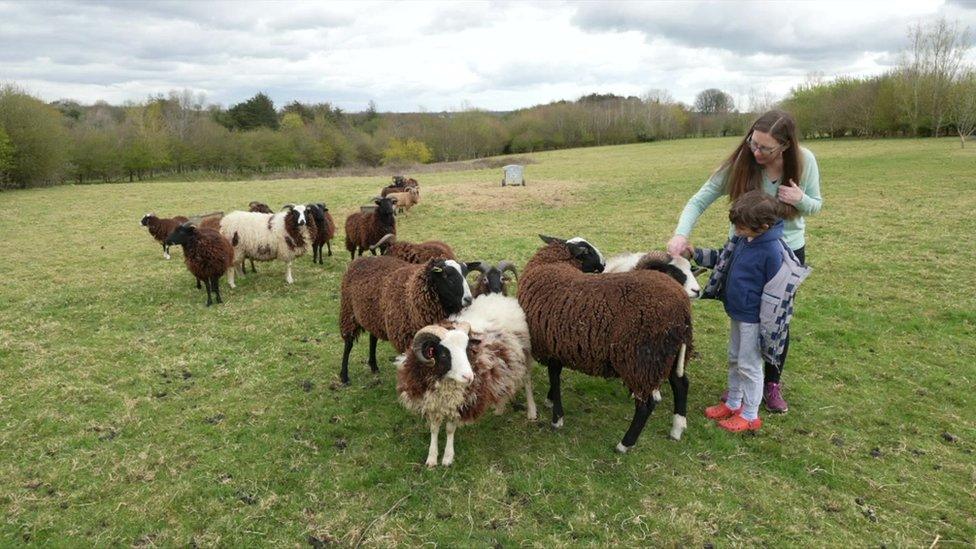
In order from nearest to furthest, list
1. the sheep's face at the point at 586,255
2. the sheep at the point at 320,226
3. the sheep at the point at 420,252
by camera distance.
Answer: the sheep's face at the point at 586,255 → the sheep at the point at 420,252 → the sheep at the point at 320,226

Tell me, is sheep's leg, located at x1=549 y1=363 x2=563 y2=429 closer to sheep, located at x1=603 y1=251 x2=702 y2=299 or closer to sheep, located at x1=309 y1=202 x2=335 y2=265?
sheep, located at x1=603 y1=251 x2=702 y2=299

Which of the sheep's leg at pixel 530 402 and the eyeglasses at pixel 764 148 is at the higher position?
the eyeglasses at pixel 764 148

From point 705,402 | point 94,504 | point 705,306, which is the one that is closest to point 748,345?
point 705,402

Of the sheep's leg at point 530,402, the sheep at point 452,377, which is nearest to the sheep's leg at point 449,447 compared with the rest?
the sheep at point 452,377

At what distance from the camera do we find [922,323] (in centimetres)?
743

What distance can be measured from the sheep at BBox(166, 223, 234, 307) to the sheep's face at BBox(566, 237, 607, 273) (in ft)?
22.2

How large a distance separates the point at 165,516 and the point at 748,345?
516 cm

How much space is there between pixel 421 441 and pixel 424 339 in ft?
4.04

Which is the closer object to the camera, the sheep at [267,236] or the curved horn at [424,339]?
the curved horn at [424,339]

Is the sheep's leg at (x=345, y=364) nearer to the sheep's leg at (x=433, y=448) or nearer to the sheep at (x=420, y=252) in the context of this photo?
the sheep at (x=420, y=252)

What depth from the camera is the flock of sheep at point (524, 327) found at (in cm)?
445

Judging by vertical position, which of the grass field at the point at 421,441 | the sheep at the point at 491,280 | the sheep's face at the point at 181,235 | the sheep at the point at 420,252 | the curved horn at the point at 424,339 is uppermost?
the sheep's face at the point at 181,235

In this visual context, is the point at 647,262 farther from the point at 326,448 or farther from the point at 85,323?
the point at 85,323

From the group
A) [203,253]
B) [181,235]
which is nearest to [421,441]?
[203,253]
